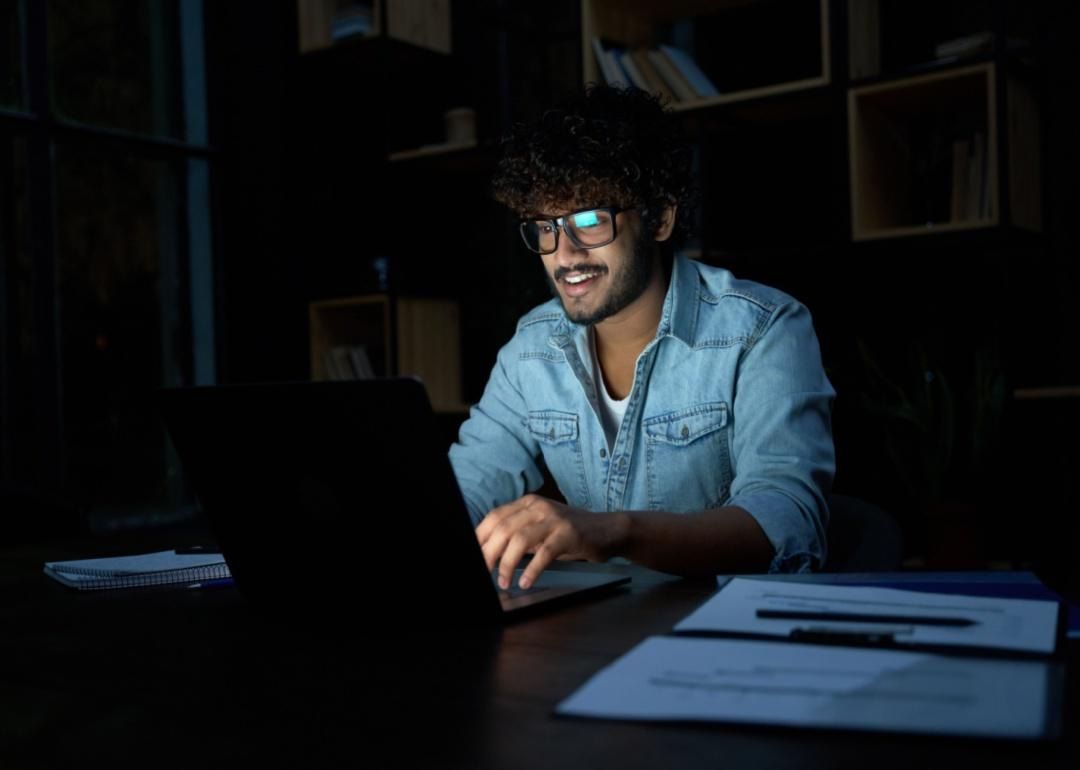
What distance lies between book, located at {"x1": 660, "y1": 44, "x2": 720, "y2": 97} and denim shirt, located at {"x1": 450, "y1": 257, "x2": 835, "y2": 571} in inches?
65.8

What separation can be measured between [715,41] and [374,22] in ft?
4.28

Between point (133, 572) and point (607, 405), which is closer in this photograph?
point (133, 572)

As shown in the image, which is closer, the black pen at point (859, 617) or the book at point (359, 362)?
the black pen at point (859, 617)

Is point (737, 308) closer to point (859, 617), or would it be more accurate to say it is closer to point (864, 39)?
point (859, 617)

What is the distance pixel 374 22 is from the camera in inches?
162

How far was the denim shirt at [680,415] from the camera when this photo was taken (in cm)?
157

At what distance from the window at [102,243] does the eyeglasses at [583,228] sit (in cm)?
271

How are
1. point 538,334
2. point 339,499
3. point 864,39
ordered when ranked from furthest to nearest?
point 864,39
point 538,334
point 339,499

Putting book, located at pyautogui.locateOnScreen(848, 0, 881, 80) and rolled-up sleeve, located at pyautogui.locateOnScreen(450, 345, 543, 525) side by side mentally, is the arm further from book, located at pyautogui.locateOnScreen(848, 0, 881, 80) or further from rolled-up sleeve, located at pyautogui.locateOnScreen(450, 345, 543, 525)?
book, located at pyautogui.locateOnScreen(848, 0, 881, 80)

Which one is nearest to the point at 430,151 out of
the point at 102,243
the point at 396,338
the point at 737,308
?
the point at 396,338

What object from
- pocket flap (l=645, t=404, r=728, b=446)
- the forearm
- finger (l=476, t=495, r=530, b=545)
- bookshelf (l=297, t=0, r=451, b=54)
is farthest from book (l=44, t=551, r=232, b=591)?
bookshelf (l=297, t=0, r=451, b=54)

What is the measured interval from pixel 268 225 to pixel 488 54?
1.14 metres

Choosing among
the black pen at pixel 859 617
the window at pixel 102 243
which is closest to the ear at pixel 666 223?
the black pen at pixel 859 617

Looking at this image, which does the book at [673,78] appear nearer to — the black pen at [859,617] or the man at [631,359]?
the man at [631,359]
